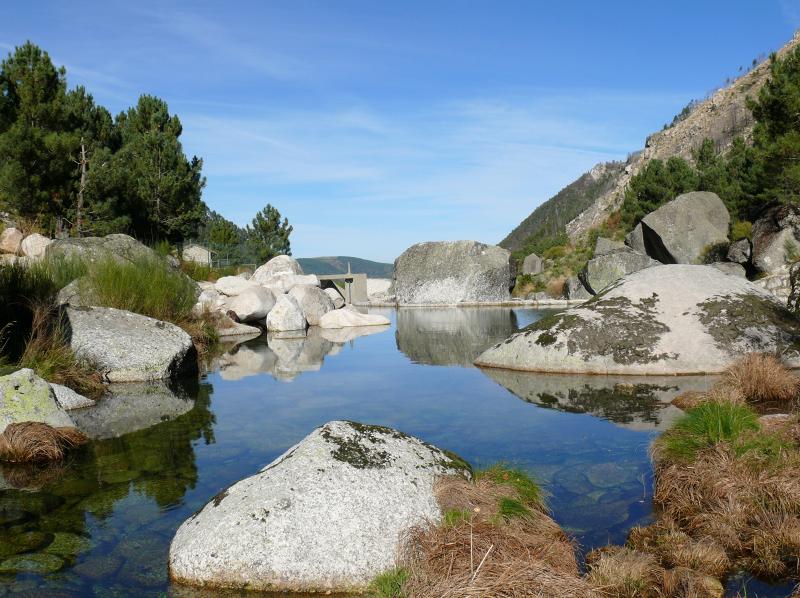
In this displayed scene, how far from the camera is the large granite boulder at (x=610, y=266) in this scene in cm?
3322

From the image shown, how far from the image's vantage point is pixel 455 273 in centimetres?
3959

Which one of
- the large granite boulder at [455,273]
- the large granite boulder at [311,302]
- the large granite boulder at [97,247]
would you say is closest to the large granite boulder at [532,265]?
the large granite boulder at [455,273]

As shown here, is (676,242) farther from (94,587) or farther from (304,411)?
(94,587)

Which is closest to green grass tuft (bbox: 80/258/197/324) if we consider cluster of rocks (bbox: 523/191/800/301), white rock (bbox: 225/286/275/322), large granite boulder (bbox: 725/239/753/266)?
white rock (bbox: 225/286/275/322)

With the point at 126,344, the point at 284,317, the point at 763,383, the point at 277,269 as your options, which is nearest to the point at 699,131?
the point at 277,269

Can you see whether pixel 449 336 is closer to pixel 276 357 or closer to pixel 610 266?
pixel 276 357

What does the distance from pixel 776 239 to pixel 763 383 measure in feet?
61.9

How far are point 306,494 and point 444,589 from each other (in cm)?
153

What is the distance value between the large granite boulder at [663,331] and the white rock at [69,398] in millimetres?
6837

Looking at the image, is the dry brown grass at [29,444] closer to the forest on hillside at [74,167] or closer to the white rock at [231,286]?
the white rock at [231,286]

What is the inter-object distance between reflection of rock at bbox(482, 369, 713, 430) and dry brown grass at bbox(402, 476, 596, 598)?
3372 mm

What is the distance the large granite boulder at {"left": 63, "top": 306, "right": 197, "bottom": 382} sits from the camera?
1117cm

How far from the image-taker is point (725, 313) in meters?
11.1

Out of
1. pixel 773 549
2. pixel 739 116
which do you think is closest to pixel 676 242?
pixel 773 549
